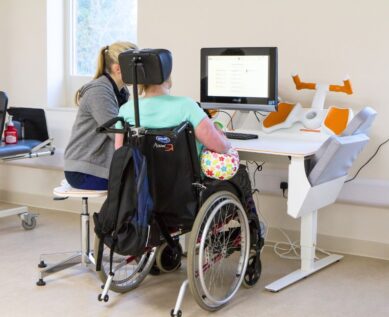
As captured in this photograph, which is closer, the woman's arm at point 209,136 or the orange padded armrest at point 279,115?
the woman's arm at point 209,136

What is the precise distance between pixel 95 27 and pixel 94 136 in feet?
6.26

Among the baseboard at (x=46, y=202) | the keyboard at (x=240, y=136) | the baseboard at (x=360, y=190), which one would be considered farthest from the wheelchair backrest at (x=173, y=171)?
the baseboard at (x=46, y=202)

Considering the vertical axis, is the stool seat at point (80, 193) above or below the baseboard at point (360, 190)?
above

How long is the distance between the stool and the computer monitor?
36.7 inches

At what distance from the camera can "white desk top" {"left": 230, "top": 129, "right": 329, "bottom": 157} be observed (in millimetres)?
2993

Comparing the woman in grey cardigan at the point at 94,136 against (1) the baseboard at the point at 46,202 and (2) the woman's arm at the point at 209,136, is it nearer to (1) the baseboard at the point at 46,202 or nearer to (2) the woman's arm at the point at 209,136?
(2) the woman's arm at the point at 209,136

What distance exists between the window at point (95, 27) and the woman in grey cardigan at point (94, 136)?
5.13 ft

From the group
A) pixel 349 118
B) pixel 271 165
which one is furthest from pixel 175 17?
pixel 349 118

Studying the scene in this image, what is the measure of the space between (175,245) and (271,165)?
3.93 ft

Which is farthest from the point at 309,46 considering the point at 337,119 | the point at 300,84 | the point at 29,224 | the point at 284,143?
the point at 29,224

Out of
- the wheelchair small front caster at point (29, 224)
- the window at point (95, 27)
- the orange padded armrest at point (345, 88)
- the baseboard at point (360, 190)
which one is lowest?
the wheelchair small front caster at point (29, 224)

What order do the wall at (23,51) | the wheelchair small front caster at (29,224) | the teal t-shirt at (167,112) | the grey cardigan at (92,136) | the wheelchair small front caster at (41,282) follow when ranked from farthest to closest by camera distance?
the wall at (23,51), the wheelchair small front caster at (29,224), the wheelchair small front caster at (41,282), the grey cardigan at (92,136), the teal t-shirt at (167,112)

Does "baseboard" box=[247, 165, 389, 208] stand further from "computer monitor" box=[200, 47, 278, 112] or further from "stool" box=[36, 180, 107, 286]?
"stool" box=[36, 180, 107, 286]

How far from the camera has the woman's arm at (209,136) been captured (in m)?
2.66
